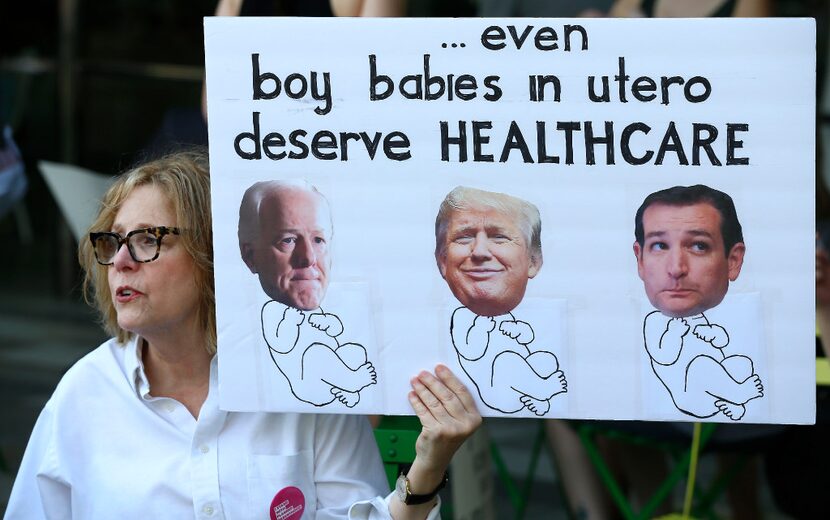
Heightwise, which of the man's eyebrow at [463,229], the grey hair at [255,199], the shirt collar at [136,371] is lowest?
the shirt collar at [136,371]

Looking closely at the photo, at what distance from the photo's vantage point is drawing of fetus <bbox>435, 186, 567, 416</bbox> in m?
2.07

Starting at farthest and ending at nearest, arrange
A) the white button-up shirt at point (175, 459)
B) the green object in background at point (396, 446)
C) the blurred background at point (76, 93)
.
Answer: the blurred background at point (76, 93) → the green object in background at point (396, 446) → the white button-up shirt at point (175, 459)

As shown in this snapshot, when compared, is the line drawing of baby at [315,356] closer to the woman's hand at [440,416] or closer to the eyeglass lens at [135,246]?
the woman's hand at [440,416]

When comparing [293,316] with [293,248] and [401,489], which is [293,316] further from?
[401,489]

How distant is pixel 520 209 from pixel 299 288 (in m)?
0.39

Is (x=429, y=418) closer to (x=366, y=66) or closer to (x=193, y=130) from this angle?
(x=366, y=66)

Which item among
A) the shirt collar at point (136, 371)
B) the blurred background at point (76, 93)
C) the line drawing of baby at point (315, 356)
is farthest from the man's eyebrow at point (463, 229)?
the blurred background at point (76, 93)

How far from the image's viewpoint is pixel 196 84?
7484mm

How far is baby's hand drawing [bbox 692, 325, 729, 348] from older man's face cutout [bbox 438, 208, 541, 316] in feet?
0.91

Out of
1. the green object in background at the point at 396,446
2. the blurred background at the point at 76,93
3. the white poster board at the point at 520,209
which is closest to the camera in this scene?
the white poster board at the point at 520,209

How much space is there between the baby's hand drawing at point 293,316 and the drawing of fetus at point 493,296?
25 centimetres

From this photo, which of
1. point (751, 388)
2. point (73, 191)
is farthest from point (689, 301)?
point (73, 191)

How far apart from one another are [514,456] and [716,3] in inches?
87.0

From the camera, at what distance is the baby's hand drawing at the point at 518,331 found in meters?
2.09
